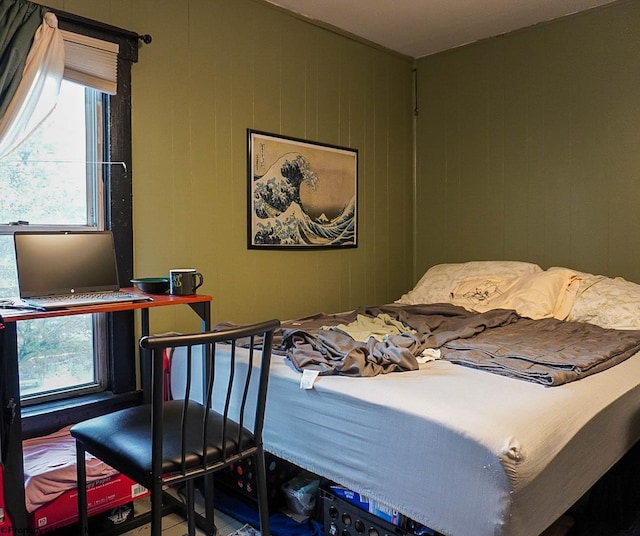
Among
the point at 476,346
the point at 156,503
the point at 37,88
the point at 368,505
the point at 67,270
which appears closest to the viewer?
the point at 156,503

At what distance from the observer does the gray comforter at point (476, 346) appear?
1.86 meters

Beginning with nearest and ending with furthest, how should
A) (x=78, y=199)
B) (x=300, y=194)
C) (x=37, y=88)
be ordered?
(x=37, y=88) < (x=78, y=199) < (x=300, y=194)

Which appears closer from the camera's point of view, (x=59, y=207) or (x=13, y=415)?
(x=13, y=415)

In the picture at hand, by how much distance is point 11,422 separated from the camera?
1.51 m

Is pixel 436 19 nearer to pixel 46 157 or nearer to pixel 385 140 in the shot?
pixel 385 140

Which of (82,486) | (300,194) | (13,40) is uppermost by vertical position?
(13,40)

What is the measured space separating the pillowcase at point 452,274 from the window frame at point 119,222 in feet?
5.58

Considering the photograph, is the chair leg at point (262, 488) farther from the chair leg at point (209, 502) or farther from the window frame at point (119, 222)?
the window frame at point (119, 222)

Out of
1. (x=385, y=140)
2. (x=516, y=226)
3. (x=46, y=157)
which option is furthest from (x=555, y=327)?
(x=46, y=157)

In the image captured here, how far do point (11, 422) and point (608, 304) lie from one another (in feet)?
8.48

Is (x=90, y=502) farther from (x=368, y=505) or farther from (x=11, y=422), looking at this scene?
(x=368, y=505)

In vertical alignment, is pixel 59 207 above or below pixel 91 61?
below

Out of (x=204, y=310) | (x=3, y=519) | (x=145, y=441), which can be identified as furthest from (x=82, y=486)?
(x=204, y=310)

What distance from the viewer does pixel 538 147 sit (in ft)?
11.0
